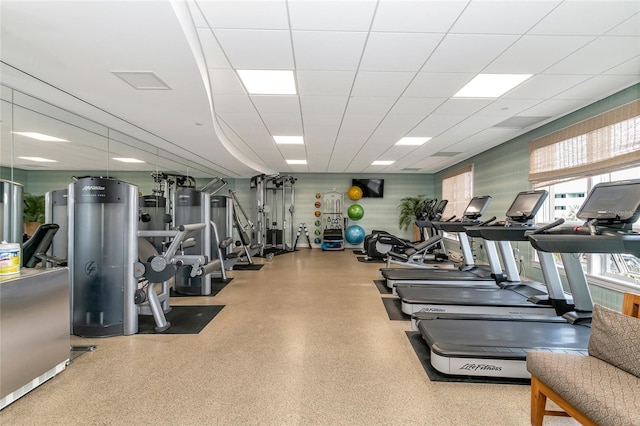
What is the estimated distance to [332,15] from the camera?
7.63 ft

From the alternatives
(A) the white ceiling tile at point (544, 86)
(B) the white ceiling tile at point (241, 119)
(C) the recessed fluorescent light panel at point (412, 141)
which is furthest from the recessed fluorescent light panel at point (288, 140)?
(A) the white ceiling tile at point (544, 86)

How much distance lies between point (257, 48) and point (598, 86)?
12.5ft

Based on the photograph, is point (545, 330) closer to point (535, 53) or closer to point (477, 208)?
point (535, 53)

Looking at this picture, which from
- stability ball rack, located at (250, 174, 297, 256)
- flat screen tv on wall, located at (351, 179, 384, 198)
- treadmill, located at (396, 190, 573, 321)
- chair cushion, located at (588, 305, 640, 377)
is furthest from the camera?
flat screen tv on wall, located at (351, 179, 384, 198)

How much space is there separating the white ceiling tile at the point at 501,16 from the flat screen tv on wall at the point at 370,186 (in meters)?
8.50

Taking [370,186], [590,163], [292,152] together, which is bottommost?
[590,163]

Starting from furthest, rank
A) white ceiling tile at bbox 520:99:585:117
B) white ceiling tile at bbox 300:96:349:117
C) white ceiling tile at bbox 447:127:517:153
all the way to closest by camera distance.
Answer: white ceiling tile at bbox 447:127:517:153 < white ceiling tile at bbox 520:99:585:117 < white ceiling tile at bbox 300:96:349:117

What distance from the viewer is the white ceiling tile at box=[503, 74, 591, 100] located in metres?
3.42

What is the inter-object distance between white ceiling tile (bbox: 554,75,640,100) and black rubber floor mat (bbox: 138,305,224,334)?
501 centimetres

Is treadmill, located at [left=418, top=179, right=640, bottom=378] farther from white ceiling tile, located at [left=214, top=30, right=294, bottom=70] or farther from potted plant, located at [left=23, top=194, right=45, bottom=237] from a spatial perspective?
potted plant, located at [left=23, top=194, right=45, bottom=237]

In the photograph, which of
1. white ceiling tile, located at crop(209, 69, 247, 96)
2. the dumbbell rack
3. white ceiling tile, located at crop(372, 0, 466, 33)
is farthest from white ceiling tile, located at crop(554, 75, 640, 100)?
the dumbbell rack

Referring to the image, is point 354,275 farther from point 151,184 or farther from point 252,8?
point 252,8

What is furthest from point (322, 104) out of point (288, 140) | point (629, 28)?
point (629, 28)

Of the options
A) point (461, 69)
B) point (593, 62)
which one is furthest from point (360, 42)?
point (593, 62)
